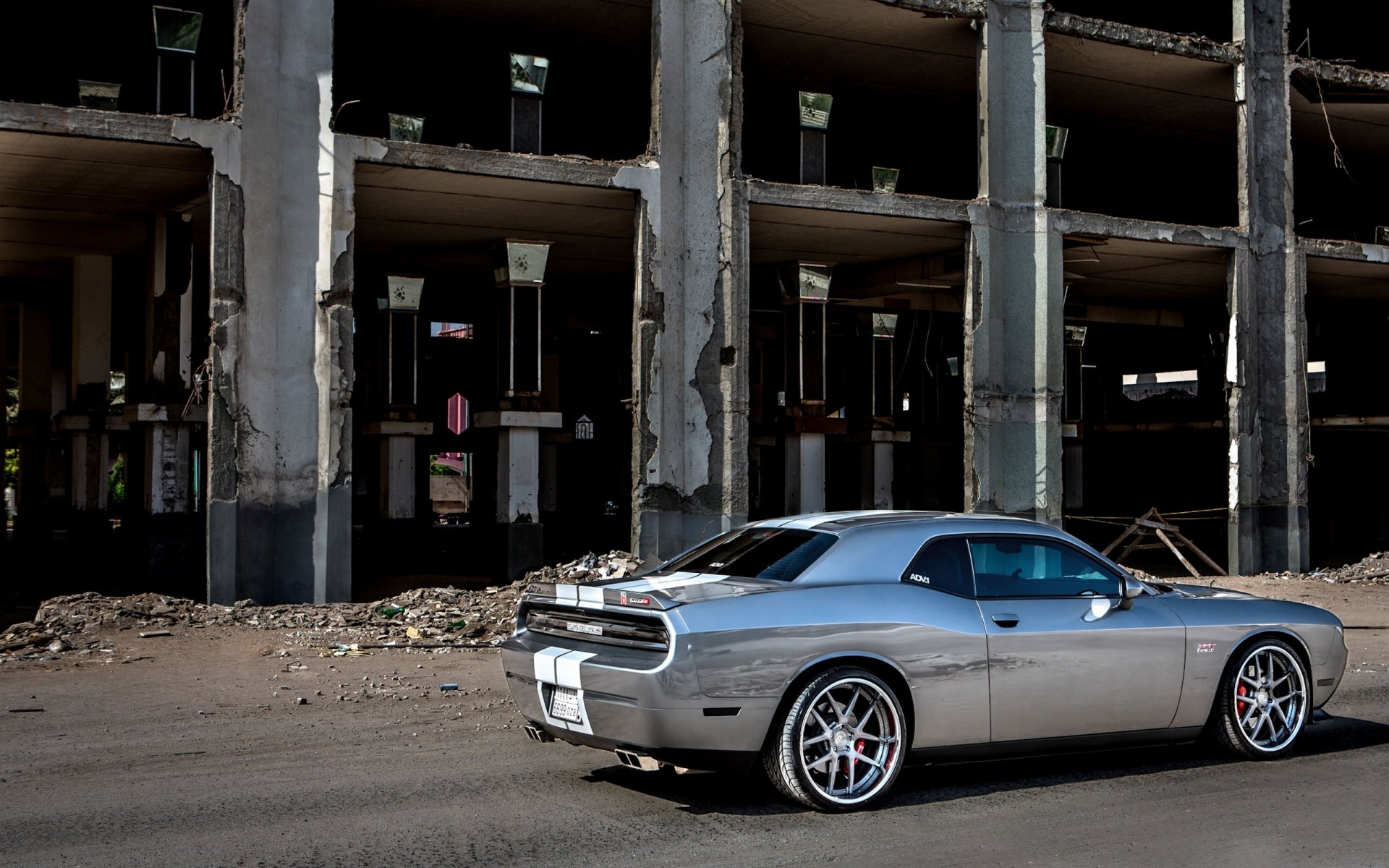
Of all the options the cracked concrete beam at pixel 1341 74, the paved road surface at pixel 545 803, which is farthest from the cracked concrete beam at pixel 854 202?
the paved road surface at pixel 545 803

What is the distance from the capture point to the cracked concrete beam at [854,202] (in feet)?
55.0

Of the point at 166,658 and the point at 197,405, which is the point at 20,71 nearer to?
the point at 197,405

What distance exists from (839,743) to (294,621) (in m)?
8.57

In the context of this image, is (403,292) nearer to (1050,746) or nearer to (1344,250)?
(1344,250)

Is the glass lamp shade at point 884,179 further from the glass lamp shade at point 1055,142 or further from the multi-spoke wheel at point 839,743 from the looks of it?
the multi-spoke wheel at point 839,743

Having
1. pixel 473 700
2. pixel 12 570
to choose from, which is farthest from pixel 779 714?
pixel 12 570

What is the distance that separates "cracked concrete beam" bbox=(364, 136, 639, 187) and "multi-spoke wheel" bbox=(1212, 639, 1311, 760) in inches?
417

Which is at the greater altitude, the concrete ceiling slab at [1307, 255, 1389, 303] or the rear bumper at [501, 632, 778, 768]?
the concrete ceiling slab at [1307, 255, 1389, 303]

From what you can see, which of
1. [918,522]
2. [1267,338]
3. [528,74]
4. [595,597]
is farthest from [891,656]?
[1267,338]

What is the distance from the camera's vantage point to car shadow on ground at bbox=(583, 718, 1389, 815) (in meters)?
6.18

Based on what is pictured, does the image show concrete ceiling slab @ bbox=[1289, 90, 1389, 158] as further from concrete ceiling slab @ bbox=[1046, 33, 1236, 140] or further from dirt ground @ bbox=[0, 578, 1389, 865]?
dirt ground @ bbox=[0, 578, 1389, 865]

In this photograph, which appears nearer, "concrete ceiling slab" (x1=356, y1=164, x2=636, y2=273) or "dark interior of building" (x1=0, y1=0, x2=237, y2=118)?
"concrete ceiling slab" (x1=356, y1=164, x2=636, y2=273)

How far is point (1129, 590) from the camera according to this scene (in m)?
6.81

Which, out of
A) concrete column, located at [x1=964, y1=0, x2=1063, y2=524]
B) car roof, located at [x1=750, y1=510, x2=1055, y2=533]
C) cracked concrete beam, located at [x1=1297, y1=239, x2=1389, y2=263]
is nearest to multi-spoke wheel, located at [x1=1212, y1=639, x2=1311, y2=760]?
car roof, located at [x1=750, y1=510, x2=1055, y2=533]
